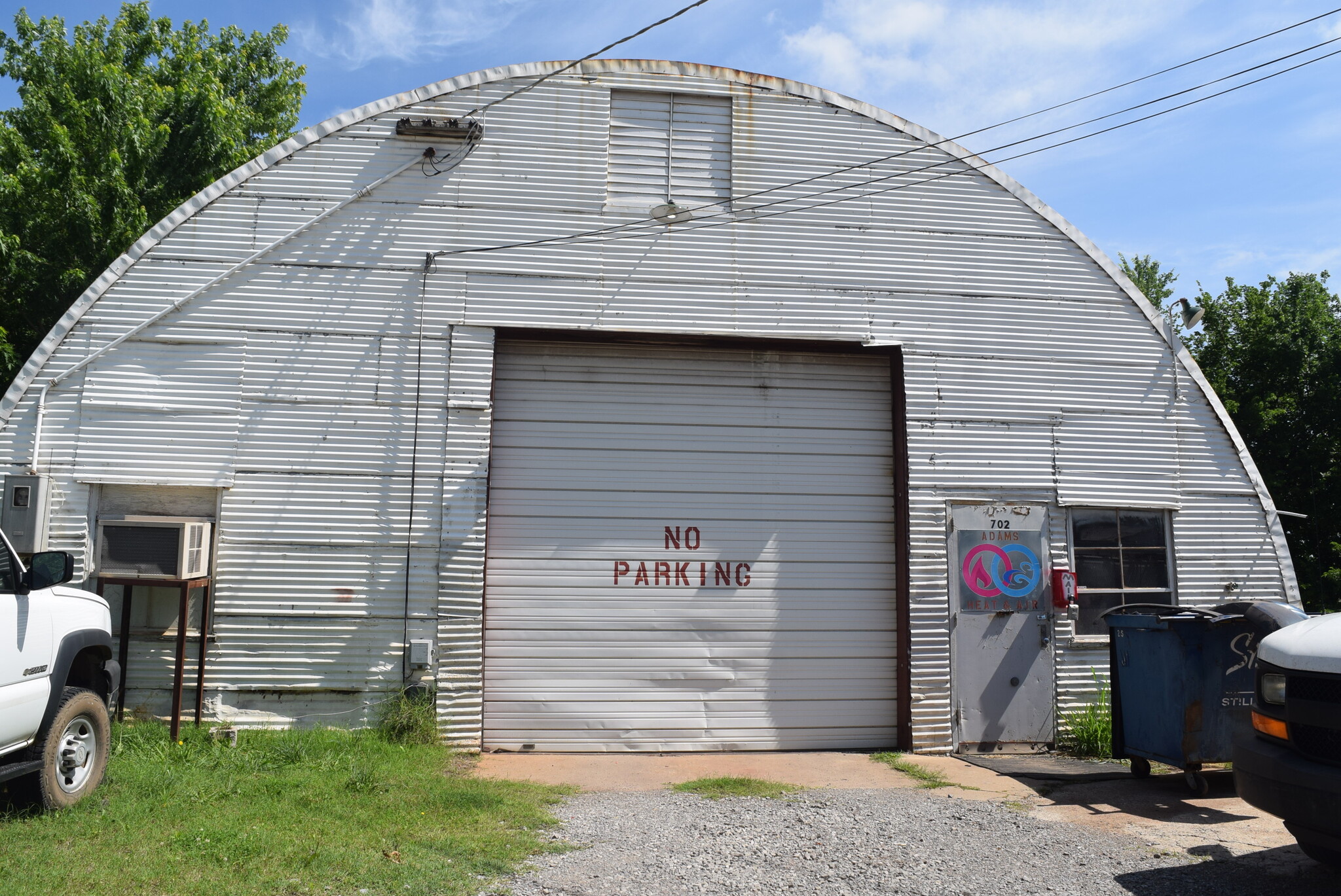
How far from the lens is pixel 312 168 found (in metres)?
9.35

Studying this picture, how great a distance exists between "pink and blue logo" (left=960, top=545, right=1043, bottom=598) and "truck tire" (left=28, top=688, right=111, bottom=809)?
25.1 ft

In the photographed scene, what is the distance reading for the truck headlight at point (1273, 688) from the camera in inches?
205

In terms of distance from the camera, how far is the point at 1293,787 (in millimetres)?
4801

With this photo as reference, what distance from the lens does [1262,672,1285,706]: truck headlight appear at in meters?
5.21

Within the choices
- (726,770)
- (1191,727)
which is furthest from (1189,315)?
(726,770)

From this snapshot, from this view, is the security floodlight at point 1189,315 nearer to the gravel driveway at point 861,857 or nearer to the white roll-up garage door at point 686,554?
the white roll-up garage door at point 686,554

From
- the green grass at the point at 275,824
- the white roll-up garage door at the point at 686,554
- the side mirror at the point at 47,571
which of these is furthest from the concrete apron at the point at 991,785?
the side mirror at the point at 47,571

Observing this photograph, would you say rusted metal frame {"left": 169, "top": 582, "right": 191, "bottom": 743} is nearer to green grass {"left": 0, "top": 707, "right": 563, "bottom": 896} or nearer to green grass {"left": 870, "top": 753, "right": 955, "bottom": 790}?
green grass {"left": 0, "top": 707, "right": 563, "bottom": 896}

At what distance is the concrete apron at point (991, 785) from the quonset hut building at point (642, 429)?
15.4 inches

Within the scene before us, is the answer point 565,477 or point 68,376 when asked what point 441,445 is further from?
point 68,376

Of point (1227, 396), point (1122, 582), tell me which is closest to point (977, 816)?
point (1122, 582)

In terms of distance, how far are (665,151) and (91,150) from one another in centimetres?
1057

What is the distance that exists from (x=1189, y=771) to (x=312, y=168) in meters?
9.51

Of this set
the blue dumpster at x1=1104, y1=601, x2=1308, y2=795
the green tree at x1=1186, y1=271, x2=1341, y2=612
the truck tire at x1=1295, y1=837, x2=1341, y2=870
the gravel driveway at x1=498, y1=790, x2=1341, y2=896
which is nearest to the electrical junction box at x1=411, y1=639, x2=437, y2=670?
the gravel driveway at x1=498, y1=790, x2=1341, y2=896
